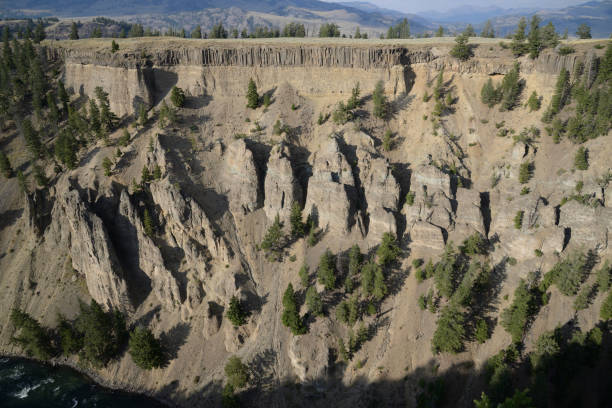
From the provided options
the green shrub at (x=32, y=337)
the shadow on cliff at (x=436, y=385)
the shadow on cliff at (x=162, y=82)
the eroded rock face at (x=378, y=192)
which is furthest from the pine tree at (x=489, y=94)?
the green shrub at (x=32, y=337)

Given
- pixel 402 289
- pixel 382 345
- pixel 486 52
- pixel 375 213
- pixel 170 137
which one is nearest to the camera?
pixel 382 345

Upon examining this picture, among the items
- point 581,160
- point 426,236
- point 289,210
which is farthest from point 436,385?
point 581,160

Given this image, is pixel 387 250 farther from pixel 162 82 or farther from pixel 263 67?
pixel 162 82

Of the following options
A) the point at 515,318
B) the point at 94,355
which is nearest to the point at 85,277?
the point at 94,355

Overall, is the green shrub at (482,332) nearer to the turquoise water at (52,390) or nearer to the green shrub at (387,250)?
the green shrub at (387,250)

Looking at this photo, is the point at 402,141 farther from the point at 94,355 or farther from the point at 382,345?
the point at 94,355

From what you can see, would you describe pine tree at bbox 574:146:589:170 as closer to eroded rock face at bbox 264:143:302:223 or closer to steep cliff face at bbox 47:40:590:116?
steep cliff face at bbox 47:40:590:116

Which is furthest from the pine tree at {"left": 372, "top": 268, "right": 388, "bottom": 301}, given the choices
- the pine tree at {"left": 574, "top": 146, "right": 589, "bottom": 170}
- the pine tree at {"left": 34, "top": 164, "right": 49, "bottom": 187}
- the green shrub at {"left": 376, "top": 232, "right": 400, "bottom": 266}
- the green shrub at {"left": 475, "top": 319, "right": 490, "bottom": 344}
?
the pine tree at {"left": 34, "top": 164, "right": 49, "bottom": 187}
